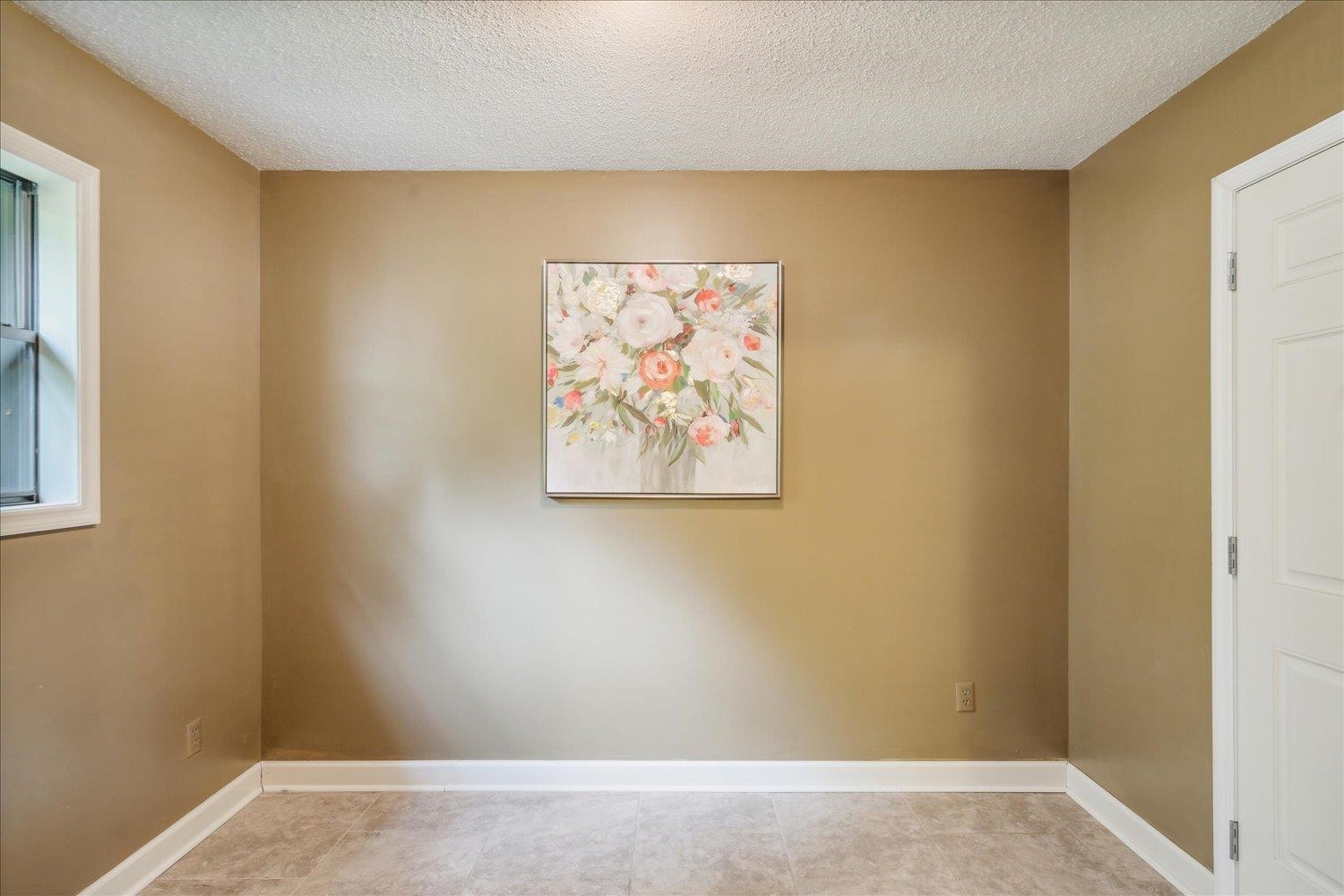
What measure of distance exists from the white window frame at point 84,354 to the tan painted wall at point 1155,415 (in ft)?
10.9

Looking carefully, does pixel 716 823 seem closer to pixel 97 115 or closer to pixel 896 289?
pixel 896 289

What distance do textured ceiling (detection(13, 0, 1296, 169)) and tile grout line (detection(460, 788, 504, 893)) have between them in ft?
8.35

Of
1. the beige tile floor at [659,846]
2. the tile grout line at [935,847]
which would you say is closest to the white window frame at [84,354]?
the beige tile floor at [659,846]

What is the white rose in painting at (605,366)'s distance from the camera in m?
2.61

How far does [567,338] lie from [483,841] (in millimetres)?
1897

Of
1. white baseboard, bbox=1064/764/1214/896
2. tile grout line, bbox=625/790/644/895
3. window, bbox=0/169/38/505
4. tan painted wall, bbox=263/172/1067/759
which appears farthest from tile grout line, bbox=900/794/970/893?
window, bbox=0/169/38/505

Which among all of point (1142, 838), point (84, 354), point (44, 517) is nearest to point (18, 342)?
point (84, 354)

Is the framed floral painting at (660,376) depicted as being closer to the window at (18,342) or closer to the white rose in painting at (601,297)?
the white rose in painting at (601,297)

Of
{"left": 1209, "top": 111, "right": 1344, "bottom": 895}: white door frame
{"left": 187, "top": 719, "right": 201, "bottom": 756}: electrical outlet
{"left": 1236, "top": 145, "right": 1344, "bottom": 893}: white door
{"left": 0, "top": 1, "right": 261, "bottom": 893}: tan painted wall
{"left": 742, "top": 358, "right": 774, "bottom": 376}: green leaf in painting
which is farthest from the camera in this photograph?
{"left": 742, "top": 358, "right": 774, "bottom": 376}: green leaf in painting

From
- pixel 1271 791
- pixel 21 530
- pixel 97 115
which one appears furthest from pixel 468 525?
pixel 1271 791

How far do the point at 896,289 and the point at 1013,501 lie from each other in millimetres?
1007

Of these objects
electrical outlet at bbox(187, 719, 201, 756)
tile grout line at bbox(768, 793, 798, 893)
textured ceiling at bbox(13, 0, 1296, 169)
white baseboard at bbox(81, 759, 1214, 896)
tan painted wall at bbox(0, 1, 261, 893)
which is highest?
textured ceiling at bbox(13, 0, 1296, 169)

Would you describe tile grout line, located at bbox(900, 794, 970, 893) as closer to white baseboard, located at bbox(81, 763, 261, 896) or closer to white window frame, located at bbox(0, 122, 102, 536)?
white baseboard, located at bbox(81, 763, 261, 896)

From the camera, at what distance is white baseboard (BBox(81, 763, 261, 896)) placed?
1.95 m
